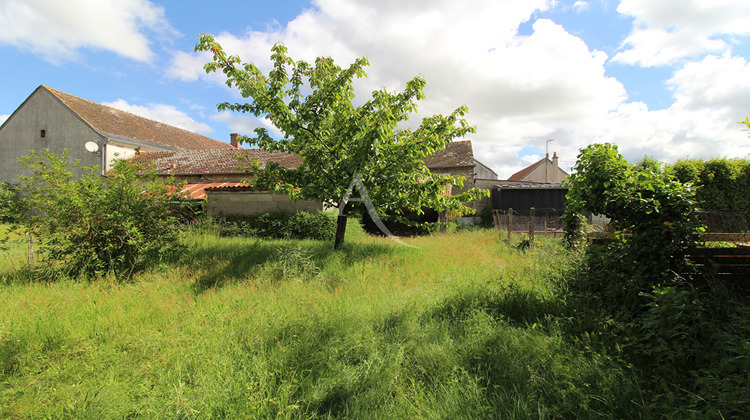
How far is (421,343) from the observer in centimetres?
329

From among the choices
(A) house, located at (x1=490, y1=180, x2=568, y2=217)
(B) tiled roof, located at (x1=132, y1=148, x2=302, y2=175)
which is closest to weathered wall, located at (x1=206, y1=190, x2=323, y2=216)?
(B) tiled roof, located at (x1=132, y1=148, x2=302, y2=175)

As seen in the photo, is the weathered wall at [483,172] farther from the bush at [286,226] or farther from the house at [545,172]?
the bush at [286,226]

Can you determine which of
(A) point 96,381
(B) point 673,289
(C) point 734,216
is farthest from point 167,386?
(C) point 734,216

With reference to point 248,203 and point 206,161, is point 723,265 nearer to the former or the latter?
point 248,203

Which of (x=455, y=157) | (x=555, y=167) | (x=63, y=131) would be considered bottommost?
(x=455, y=157)

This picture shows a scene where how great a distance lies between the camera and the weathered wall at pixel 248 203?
11797 mm

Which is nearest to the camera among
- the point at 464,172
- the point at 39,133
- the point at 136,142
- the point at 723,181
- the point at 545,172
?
the point at 723,181

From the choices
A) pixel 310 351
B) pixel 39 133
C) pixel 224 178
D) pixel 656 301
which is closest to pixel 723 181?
pixel 656 301

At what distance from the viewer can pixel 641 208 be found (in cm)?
354

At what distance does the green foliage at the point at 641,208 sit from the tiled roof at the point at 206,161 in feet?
54.6

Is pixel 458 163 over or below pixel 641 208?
over

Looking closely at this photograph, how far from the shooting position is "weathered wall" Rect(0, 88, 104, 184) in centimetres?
2058

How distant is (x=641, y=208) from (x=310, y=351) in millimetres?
3972

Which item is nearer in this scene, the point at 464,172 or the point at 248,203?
the point at 248,203
